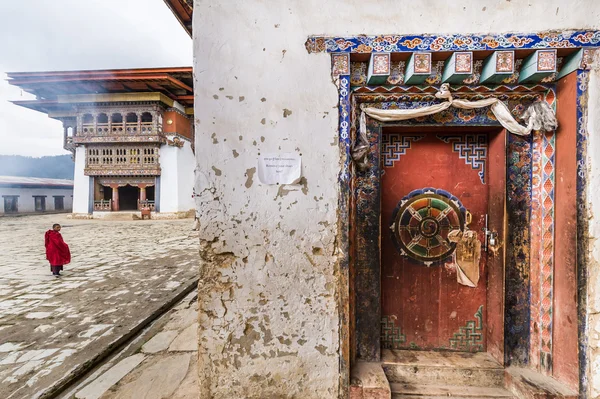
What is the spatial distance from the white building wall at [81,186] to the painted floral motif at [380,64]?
2077cm

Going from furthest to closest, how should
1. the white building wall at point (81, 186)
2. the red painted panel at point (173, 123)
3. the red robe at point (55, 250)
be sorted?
the red painted panel at point (173, 123) → the white building wall at point (81, 186) → the red robe at point (55, 250)

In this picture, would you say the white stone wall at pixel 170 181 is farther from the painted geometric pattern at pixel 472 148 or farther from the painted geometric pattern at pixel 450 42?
the painted geometric pattern at pixel 472 148

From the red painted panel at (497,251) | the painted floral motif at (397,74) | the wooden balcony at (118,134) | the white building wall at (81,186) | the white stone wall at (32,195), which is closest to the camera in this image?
the painted floral motif at (397,74)

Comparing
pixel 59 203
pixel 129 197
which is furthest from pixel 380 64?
pixel 59 203

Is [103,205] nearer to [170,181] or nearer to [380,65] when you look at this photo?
[170,181]

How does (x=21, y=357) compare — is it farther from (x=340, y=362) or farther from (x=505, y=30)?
(x=505, y=30)

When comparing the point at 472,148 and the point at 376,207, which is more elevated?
the point at 472,148

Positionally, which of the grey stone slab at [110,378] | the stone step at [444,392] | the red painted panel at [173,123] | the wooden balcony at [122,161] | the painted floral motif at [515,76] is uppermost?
the red painted panel at [173,123]

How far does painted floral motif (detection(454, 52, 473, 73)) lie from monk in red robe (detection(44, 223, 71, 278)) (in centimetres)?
710

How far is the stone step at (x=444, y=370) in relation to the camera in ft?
7.34

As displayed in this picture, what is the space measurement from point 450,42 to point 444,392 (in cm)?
287

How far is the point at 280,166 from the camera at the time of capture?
2.05m

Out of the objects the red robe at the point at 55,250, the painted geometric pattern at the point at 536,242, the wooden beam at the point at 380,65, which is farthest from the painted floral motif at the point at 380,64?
the red robe at the point at 55,250

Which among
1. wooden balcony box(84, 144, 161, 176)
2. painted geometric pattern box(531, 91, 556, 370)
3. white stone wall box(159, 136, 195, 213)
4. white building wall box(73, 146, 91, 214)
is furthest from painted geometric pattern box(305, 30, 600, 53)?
white building wall box(73, 146, 91, 214)
